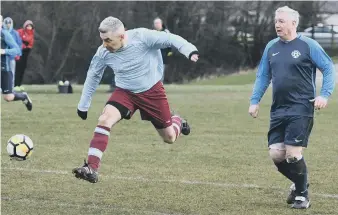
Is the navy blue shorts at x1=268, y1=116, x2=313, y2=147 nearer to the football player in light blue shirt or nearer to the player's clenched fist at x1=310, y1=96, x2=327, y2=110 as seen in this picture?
the player's clenched fist at x1=310, y1=96, x2=327, y2=110

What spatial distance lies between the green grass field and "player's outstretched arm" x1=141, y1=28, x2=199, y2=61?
1.44 meters

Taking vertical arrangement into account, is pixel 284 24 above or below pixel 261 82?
above

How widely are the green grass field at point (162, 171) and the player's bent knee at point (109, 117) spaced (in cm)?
73

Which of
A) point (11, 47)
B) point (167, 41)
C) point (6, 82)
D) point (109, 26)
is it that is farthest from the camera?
point (6, 82)

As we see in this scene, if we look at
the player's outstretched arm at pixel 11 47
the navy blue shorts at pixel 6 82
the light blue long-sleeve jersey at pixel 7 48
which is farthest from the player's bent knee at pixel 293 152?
the navy blue shorts at pixel 6 82

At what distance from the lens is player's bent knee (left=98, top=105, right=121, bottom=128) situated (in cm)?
802

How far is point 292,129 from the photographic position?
7.62m

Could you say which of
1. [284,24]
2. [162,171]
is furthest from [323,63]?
[162,171]

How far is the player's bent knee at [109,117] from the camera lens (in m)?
8.02

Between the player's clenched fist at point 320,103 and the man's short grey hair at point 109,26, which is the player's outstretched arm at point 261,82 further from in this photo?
the man's short grey hair at point 109,26

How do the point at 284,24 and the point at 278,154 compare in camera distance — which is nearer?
the point at 284,24

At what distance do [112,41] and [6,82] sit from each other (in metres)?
8.89

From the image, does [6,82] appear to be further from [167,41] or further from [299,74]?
[299,74]

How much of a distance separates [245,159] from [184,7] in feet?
125
